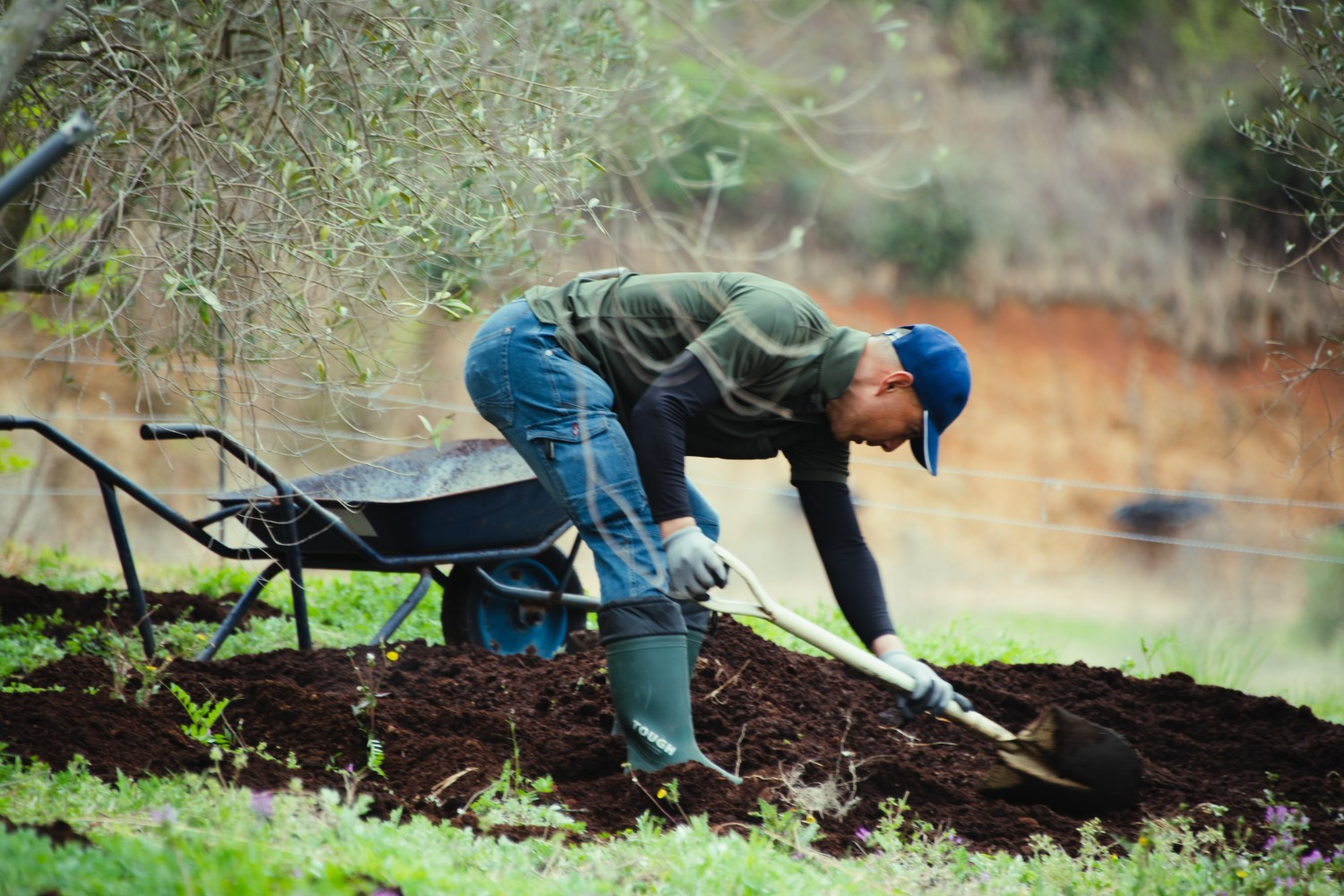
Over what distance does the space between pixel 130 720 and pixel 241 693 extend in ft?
1.34

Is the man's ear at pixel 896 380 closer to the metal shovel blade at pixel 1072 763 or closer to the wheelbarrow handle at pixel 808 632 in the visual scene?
the wheelbarrow handle at pixel 808 632

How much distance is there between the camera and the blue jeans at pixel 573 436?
297 centimetres

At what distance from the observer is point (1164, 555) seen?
10125 mm

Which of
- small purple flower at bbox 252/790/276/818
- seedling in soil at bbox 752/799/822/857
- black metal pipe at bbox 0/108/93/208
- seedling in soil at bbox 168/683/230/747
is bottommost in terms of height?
seedling in soil at bbox 752/799/822/857

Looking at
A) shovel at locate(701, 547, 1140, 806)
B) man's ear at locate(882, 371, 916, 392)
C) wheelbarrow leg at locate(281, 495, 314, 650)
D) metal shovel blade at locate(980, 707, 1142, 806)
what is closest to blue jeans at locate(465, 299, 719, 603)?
shovel at locate(701, 547, 1140, 806)

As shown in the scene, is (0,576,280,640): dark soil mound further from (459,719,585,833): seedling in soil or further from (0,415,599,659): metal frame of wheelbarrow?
(459,719,585,833): seedling in soil

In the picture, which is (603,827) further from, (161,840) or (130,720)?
(130,720)

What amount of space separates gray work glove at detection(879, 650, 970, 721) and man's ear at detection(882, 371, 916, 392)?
741 mm

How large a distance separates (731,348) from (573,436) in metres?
0.50

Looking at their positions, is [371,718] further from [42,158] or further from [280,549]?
[42,158]

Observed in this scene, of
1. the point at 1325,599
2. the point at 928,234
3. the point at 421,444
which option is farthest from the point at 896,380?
the point at 928,234

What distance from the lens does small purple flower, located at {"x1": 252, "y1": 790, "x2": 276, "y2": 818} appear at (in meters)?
2.27

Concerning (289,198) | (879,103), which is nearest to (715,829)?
(289,198)

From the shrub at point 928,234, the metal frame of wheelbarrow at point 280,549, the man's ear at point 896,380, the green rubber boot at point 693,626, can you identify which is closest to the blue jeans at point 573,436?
the green rubber boot at point 693,626
